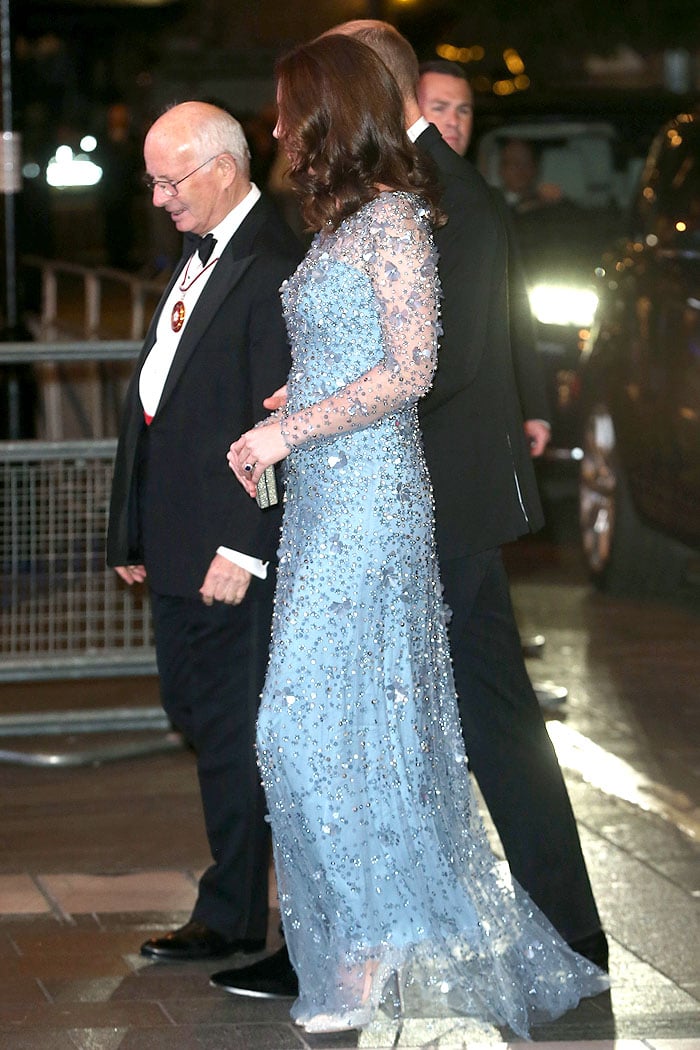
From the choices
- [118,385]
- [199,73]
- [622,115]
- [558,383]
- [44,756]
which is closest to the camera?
[44,756]

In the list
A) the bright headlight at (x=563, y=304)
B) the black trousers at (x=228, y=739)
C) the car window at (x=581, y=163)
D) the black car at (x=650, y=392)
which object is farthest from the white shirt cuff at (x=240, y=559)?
the car window at (x=581, y=163)

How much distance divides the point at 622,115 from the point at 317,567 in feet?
29.5

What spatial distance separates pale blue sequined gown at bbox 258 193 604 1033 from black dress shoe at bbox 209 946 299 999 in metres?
0.26

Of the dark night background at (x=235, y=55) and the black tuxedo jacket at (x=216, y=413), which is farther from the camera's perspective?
the dark night background at (x=235, y=55)

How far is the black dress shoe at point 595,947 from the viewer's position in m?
4.32

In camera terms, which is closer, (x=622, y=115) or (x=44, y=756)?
(x=44, y=756)

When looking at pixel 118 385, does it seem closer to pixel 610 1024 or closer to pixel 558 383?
pixel 558 383

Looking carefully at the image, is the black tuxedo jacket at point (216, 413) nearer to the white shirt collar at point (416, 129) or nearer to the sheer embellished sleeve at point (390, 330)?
the white shirt collar at point (416, 129)

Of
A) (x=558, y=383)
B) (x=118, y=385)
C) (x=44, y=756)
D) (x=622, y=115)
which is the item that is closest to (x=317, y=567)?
(x=44, y=756)

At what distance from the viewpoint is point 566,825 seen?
4309mm

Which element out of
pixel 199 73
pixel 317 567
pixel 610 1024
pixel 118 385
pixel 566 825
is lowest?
pixel 610 1024

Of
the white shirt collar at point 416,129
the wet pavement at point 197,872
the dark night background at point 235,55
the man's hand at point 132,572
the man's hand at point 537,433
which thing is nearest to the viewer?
the wet pavement at point 197,872

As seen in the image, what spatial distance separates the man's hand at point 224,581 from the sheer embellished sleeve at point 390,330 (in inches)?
23.0

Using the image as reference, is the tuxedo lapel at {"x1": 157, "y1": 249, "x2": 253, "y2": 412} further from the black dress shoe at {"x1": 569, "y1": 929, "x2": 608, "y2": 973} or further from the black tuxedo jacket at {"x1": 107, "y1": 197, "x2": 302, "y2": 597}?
the black dress shoe at {"x1": 569, "y1": 929, "x2": 608, "y2": 973}
